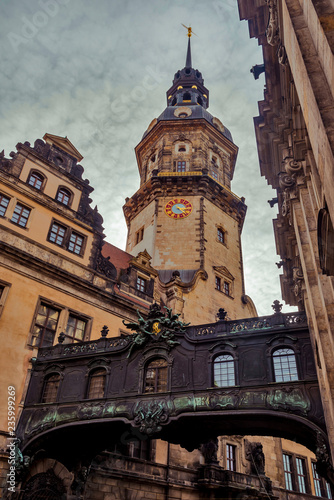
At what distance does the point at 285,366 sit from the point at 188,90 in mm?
40204

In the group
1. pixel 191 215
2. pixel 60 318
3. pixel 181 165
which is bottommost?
pixel 60 318

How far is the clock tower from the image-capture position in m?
27.7

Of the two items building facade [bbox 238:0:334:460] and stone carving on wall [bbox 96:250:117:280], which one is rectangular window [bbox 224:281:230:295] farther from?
stone carving on wall [bbox 96:250:117:280]

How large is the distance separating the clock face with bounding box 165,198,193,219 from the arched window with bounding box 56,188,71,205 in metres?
10.9

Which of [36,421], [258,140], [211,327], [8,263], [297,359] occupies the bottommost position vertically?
[36,421]

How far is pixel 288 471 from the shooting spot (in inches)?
1001

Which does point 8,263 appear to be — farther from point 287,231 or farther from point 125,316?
point 287,231

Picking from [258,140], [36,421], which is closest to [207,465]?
[36,421]

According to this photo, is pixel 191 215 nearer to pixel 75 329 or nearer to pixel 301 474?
pixel 75 329

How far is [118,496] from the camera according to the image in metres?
17.2

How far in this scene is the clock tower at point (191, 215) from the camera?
2770cm

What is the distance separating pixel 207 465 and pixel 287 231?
12.7 m

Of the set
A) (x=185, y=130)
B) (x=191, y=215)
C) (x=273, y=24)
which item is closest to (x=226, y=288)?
(x=191, y=215)

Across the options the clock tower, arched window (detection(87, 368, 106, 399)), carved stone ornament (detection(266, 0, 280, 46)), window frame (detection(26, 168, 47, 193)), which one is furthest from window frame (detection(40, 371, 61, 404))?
carved stone ornament (detection(266, 0, 280, 46))
